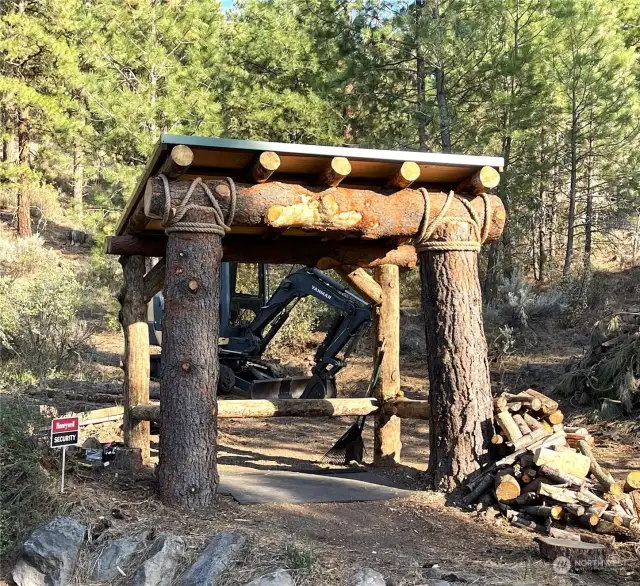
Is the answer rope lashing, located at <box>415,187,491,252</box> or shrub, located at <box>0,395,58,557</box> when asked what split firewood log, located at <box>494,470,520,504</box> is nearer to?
rope lashing, located at <box>415,187,491,252</box>

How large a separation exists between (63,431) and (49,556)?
3.02 ft

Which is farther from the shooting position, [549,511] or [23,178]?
[23,178]

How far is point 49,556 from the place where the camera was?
172 inches

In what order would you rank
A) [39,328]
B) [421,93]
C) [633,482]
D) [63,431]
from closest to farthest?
[63,431]
[633,482]
[39,328]
[421,93]

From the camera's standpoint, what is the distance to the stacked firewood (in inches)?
194

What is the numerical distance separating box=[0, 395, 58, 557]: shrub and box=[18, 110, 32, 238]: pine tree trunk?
57.1 ft

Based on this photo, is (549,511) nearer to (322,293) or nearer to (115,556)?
(115,556)

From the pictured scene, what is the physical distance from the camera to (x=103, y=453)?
6.17m

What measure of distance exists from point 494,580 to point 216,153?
10.9 ft

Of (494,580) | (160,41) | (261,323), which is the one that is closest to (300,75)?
(160,41)

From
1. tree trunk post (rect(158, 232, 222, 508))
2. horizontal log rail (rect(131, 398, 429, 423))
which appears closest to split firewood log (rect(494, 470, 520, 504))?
horizontal log rail (rect(131, 398, 429, 423))

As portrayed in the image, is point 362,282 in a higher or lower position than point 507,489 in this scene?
higher

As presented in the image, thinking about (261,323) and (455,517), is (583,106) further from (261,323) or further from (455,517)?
(455,517)

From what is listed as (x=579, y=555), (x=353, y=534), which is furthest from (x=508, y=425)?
(x=353, y=534)
